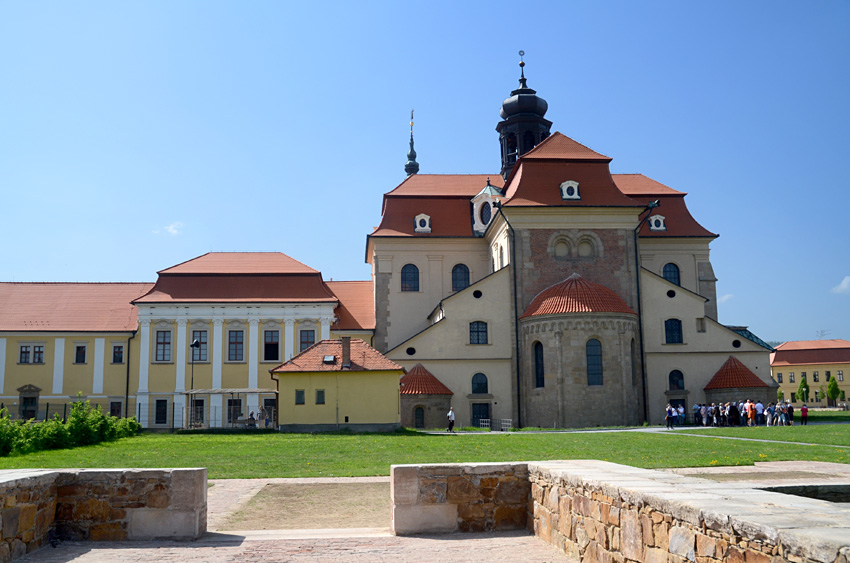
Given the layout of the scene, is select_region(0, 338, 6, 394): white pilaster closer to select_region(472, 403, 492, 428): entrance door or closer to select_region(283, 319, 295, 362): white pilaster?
select_region(283, 319, 295, 362): white pilaster

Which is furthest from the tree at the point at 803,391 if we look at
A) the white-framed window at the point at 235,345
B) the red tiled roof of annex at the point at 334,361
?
the red tiled roof of annex at the point at 334,361

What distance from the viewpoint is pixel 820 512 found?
530 cm

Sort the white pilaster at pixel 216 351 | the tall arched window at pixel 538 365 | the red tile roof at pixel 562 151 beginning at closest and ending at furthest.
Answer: the tall arched window at pixel 538 365 → the red tile roof at pixel 562 151 → the white pilaster at pixel 216 351

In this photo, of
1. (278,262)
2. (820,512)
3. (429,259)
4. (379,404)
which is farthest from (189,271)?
(820,512)

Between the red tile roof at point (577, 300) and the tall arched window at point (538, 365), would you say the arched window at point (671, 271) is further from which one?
the tall arched window at point (538, 365)

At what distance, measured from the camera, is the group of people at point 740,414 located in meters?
37.1

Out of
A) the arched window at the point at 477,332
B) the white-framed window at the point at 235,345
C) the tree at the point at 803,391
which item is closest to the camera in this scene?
the arched window at the point at 477,332

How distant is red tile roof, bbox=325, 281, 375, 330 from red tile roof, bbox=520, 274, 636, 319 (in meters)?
11.9

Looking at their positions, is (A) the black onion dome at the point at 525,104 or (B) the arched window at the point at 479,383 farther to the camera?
(A) the black onion dome at the point at 525,104

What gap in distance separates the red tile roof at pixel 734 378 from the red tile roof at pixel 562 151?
1318 centimetres

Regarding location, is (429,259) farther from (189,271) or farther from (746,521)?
(746,521)

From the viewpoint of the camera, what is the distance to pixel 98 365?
46125 mm

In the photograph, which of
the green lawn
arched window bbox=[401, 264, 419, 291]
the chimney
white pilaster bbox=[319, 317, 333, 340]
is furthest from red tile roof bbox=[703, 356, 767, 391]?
white pilaster bbox=[319, 317, 333, 340]

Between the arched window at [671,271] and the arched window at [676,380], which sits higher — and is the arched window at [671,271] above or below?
above
